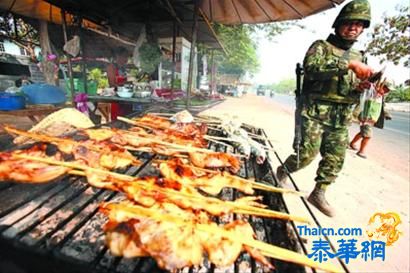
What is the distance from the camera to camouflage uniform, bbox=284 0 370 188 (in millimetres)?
3102

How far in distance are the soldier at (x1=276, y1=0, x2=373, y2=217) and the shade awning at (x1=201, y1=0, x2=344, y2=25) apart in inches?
51.6

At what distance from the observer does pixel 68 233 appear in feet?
4.00

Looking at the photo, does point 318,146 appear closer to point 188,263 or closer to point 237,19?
point 188,263

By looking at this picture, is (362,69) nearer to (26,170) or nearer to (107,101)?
(26,170)

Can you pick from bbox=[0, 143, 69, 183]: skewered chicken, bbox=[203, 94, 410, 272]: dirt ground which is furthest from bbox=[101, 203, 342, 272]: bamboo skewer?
bbox=[203, 94, 410, 272]: dirt ground

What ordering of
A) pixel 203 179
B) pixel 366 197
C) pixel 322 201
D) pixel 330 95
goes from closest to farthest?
1. pixel 203 179
2. pixel 330 95
3. pixel 322 201
4. pixel 366 197

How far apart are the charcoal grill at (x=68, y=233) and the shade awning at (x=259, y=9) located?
4541mm

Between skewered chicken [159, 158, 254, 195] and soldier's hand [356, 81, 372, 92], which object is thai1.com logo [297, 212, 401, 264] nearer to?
skewered chicken [159, 158, 254, 195]

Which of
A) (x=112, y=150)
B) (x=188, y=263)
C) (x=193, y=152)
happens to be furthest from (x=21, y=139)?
(x=188, y=263)

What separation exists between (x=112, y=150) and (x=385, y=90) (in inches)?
141

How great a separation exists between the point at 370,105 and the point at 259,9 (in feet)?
12.0

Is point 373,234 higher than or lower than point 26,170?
lower

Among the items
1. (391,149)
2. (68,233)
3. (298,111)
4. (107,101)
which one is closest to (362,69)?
(298,111)

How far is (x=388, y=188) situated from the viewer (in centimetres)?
547
